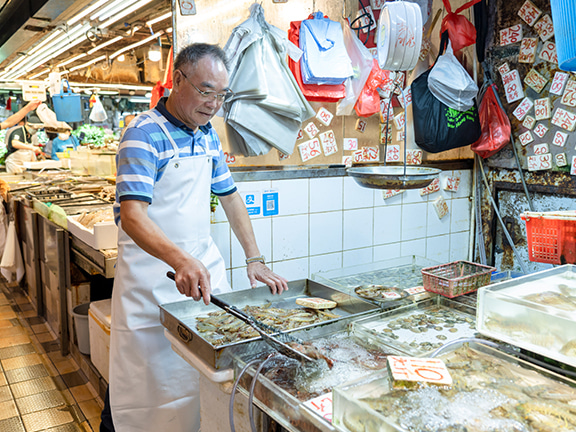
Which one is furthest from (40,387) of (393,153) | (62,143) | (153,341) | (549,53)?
(62,143)

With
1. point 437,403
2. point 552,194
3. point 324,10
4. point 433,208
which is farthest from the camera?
point 433,208

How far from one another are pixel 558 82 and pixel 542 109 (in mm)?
214

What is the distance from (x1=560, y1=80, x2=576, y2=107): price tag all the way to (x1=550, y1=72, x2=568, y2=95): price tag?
1.3 inches

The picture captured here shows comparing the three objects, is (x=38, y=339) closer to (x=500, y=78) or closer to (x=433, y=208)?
(x=433, y=208)

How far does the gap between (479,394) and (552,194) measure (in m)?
2.97

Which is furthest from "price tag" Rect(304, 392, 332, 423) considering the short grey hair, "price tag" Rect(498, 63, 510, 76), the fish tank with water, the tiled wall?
"price tag" Rect(498, 63, 510, 76)

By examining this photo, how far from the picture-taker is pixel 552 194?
11.6 feet

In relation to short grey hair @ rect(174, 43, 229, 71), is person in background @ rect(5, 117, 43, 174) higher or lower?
lower

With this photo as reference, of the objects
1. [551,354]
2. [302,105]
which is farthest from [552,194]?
[551,354]

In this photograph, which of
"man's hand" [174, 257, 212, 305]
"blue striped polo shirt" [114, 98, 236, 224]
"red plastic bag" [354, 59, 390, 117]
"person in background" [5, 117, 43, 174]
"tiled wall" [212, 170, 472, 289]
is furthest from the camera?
"person in background" [5, 117, 43, 174]

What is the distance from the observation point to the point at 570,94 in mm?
3357

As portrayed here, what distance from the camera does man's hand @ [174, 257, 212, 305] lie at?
1.63 metres

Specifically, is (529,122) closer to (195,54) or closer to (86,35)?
(195,54)

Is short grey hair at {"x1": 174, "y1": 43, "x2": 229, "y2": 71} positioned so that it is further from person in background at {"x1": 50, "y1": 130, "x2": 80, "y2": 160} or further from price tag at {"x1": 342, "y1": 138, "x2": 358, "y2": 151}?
person in background at {"x1": 50, "y1": 130, "x2": 80, "y2": 160}
